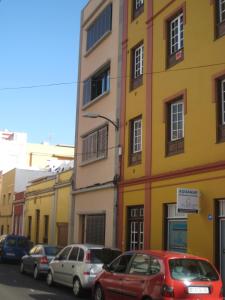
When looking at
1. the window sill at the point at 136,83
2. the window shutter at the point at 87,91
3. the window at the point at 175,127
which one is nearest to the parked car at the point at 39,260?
the window at the point at 175,127

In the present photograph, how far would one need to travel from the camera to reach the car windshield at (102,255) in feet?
51.3

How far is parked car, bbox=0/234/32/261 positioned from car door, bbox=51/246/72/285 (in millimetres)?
11082

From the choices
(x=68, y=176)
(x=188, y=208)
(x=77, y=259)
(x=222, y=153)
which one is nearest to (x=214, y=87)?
(x=222, y=153)

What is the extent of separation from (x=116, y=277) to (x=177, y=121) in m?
7.73

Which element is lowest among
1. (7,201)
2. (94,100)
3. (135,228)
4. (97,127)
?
(135,228)

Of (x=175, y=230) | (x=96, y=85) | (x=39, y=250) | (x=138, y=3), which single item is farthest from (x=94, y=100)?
(x=175, y=230)

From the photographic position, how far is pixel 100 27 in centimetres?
2708

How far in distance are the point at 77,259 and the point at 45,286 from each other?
2330 mm

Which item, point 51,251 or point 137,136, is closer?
point 51,251

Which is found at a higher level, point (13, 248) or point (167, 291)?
point (13, 248)

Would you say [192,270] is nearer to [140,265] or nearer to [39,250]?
[140,265]

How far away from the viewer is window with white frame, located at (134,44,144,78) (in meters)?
21.9

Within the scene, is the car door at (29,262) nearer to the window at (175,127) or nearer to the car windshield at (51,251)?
the car windshield at (51,251)

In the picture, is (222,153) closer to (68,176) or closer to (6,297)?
(6,297)
